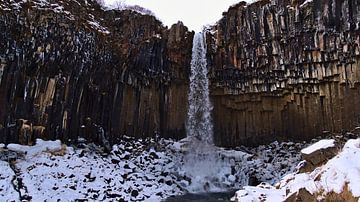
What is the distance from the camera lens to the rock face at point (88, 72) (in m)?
18.3

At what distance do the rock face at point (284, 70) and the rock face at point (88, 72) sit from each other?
3031 millimetres

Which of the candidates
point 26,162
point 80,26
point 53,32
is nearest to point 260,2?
point 80,26

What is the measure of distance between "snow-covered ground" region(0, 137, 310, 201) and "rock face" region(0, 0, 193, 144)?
1.28 m

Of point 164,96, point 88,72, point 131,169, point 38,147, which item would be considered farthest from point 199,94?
point 38,147

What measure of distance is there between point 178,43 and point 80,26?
7516 millimetres

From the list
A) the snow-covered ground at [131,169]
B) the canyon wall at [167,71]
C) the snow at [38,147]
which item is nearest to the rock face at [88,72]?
the canyon wall at [167,71]

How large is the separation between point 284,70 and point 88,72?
12085 mm

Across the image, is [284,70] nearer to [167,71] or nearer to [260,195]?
[167,71]

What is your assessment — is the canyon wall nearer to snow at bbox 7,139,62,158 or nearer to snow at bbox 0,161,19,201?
snow at bbox 7,139,62,158

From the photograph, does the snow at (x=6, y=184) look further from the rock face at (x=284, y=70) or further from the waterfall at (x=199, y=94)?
the rock face at (x=284, y=70)

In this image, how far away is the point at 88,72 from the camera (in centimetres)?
2138

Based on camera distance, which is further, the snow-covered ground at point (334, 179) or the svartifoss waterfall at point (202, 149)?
the svartifoss waterfall at point (202, 149)

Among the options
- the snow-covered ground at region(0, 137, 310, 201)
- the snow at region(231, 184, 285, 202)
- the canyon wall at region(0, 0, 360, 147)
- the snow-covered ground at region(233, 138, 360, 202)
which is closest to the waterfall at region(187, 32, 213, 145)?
the canyon wall at region(0, 0, 360, 147)

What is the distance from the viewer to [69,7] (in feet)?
69.7
